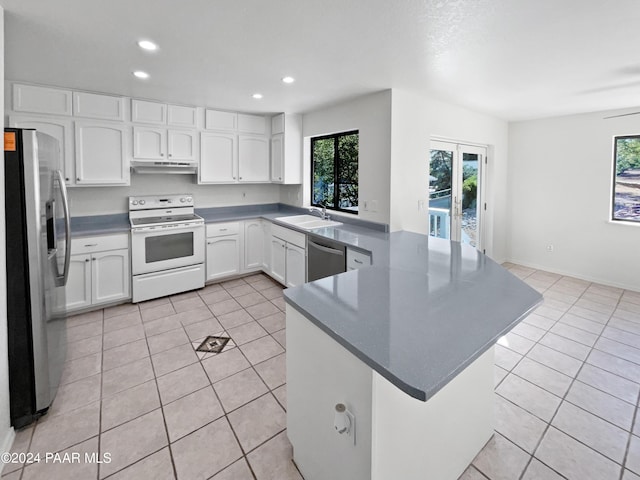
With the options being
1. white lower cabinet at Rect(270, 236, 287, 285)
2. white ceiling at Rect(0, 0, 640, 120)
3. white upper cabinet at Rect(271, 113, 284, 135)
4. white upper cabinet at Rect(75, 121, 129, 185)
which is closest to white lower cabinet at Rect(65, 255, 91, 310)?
white upper cabinet at Rect(75, 121, 129, 185)

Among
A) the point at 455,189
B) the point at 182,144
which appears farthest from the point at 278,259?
the point at 455,189

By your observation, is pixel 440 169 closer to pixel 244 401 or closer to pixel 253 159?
pixel 253 159

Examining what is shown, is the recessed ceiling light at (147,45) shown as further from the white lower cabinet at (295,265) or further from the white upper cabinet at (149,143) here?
the white lower cabinet at (295,265)

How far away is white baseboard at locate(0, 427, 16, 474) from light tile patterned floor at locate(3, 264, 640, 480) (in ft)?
0.15

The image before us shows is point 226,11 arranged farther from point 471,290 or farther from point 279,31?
point 471,290

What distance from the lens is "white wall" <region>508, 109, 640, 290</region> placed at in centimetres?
404

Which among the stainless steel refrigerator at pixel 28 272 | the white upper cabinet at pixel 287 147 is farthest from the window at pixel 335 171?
the stainless steel refrigerator at pixel 28 272

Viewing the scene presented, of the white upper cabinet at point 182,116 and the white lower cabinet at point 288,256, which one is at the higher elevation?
the white upper cabinet at point 182,116

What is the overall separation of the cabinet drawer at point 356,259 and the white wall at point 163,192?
8.58 ft

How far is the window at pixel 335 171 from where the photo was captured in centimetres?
396

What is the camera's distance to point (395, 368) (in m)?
0.95

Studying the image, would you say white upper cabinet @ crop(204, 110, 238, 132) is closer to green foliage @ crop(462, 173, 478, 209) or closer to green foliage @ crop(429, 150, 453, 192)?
green foliage @ crop(429, 150, 453, 192)

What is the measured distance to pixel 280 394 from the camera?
212 centimetres

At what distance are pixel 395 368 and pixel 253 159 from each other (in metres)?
4.14
